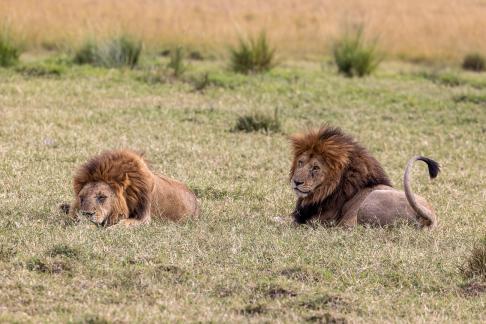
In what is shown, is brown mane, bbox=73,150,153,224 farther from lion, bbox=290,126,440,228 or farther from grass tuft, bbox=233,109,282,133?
grass tuft, bbox=233,109,282,133

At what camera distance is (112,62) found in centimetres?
1594

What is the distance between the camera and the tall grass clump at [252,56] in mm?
16281

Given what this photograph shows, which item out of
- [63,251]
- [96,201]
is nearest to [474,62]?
[96,201]

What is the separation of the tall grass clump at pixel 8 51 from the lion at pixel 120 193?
26.6 feet

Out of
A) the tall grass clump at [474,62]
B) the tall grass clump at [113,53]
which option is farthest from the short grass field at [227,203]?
the tall grass clump at [474,62]

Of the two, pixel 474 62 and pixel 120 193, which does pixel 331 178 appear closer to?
pixel 120 193

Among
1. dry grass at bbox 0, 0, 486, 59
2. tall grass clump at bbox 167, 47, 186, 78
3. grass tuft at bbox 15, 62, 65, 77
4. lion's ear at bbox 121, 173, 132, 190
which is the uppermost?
lion's ear at bbox 121, 173, 132, 190

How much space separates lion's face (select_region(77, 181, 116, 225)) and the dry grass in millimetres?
9848

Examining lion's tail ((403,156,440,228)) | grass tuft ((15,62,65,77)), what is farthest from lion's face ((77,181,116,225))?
grass tuft ((15,62,65,77))

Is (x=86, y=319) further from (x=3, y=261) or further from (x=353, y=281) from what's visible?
(x=353, y=281)

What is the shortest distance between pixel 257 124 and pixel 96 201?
16.8 ft

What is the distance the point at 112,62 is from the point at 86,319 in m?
11.0

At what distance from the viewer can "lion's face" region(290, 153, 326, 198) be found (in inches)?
307

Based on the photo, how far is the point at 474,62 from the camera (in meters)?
19.2
